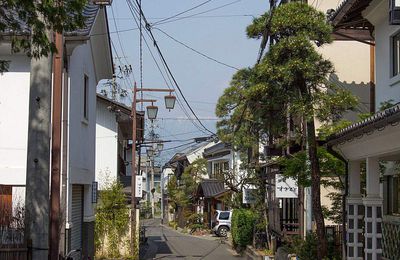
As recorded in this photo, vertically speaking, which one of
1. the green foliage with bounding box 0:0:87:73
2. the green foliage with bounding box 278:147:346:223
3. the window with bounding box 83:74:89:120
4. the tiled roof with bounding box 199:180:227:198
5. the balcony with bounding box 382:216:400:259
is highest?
the window with bounding box 83:74:89:120

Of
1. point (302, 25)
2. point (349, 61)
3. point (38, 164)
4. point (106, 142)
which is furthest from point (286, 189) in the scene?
point (38, 164)

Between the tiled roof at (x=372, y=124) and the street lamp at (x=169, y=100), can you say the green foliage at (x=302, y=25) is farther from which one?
the street lamp at (x=169, y=100)

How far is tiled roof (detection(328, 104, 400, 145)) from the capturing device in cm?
871

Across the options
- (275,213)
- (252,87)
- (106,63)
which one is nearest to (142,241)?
(275,213)

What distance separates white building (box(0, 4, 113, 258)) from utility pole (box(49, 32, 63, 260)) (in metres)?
1.30

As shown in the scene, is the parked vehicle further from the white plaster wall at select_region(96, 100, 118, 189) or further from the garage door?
the garage door

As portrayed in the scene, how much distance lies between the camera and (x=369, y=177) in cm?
1177

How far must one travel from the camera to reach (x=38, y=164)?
347 inches

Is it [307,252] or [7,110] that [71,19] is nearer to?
[7,110]

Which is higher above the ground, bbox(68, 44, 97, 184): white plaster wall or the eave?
the eave

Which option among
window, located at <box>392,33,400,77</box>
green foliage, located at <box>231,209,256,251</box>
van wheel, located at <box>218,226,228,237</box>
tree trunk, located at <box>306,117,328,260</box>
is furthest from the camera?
van wheel, located at <box>218,226,228,237</box>

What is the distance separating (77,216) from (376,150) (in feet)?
34.2

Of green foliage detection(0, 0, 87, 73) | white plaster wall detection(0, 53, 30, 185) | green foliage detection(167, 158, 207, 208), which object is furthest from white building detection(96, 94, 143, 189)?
green foliage detection(167, 158, 207, 208)

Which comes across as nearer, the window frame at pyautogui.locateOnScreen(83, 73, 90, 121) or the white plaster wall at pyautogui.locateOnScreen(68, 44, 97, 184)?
the white plaster wall at pyautogui.locateOnScreen(68, 44, 97, 184)
